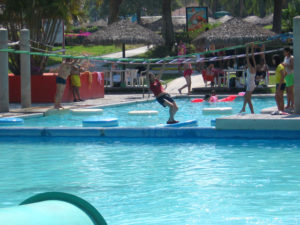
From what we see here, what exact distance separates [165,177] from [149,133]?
11.3ft

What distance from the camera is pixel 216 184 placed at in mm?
8398

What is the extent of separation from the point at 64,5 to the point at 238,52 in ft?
44.3

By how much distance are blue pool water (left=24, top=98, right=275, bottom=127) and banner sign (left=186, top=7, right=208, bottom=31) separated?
21.9 m

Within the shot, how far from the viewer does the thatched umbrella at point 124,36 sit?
26391mm

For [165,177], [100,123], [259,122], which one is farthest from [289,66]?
[165,177]

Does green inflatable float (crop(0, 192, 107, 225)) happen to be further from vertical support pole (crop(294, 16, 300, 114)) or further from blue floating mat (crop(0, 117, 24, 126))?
blue floating mat (crop(0, 117, 24, 126))

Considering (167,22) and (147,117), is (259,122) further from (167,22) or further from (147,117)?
(167,22)

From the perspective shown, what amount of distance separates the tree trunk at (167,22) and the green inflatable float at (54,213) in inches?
1342

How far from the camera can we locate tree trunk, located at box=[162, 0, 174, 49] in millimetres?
37312

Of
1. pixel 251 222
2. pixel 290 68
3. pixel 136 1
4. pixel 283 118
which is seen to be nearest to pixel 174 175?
pixel 251 222

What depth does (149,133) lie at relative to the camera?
40.7 ft

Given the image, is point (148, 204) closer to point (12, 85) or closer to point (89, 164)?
point (89, 164)

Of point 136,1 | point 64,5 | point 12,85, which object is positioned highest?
point 136,1

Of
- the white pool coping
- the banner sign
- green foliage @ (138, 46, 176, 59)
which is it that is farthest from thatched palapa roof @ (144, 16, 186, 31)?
the white pool coping
